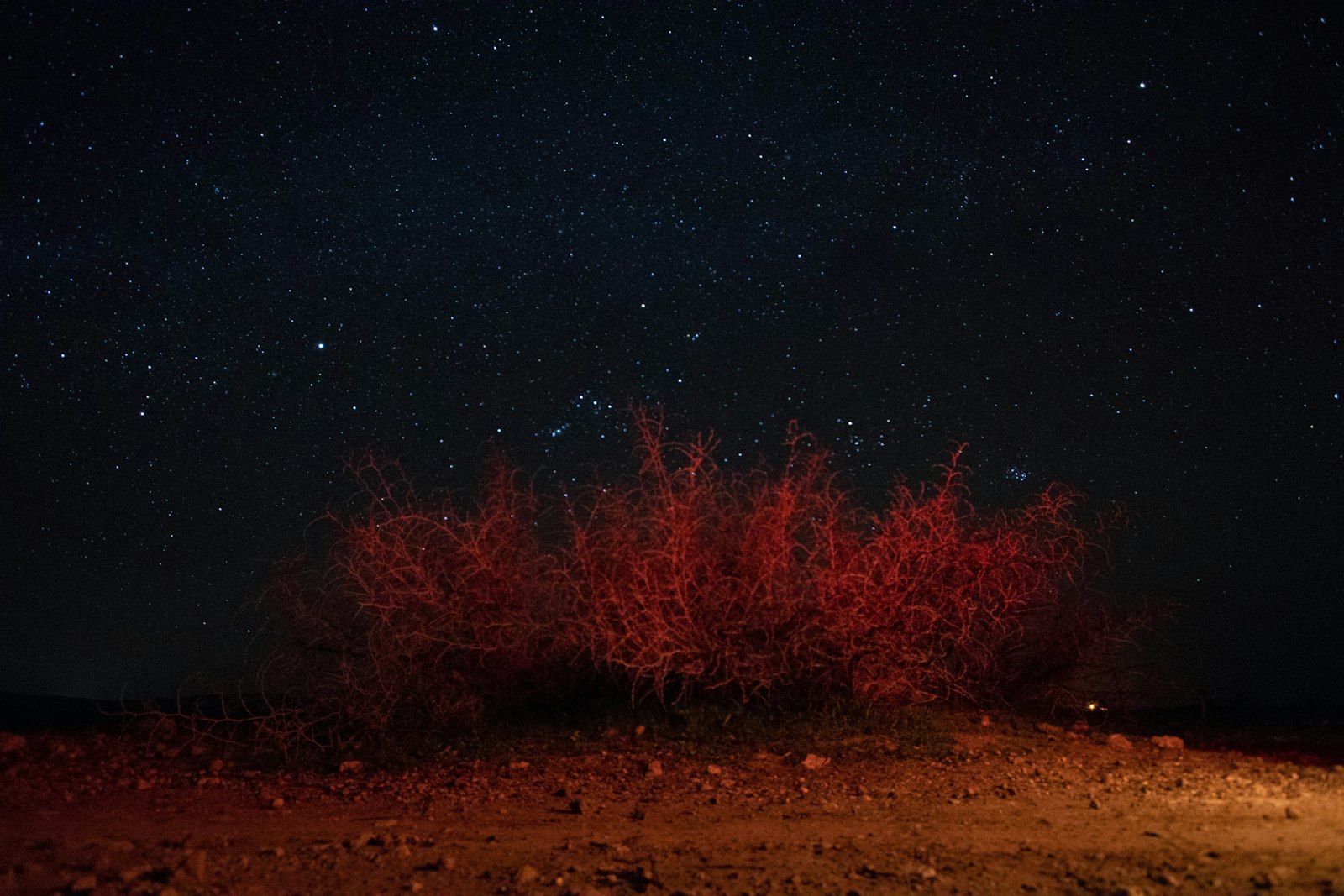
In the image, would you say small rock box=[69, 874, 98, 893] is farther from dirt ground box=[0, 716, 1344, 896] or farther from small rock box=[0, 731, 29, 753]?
small rock box=[0, 731, 29, 753]

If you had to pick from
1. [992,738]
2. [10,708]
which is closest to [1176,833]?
[992,738]

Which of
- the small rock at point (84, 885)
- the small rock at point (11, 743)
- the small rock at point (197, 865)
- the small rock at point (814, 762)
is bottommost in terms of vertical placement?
the small rock at point (11, 743)

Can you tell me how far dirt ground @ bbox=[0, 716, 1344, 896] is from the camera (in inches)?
228

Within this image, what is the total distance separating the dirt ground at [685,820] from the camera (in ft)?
19.0

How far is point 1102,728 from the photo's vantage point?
13.4 m

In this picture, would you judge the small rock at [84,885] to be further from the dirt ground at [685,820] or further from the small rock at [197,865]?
the small rock at [197,865]

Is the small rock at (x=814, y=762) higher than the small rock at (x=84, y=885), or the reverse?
the small rock at (x=84, y=885)

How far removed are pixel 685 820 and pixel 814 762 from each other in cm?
241

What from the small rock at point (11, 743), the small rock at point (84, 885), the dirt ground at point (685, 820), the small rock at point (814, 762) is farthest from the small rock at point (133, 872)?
the small rock at point (11, 743)

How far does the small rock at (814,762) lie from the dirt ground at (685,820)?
87mm

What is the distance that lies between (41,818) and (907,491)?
8342 millimetres

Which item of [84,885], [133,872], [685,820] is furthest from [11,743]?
[685,820]

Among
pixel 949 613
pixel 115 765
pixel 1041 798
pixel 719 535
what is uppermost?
pixel 719 535

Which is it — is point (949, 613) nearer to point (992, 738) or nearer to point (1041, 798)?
point (992, 738)
